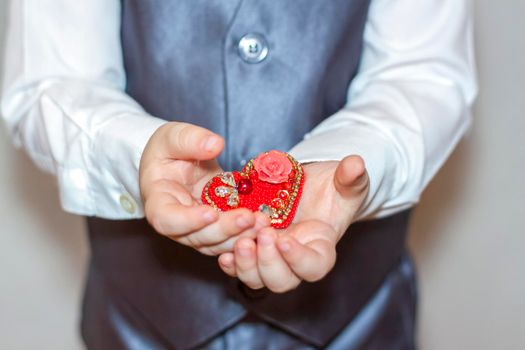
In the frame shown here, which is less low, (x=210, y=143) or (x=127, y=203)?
(x=210, y=143)

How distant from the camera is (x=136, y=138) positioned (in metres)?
0.63

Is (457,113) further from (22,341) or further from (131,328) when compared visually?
(22,341)

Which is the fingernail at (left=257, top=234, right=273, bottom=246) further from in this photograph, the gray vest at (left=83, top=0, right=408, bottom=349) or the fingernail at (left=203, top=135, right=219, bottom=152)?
the gray vest at (left=83, top=0, right=408, bottom=349)

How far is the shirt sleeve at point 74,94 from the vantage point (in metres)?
0.67

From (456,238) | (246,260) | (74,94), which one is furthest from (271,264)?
(456,238)

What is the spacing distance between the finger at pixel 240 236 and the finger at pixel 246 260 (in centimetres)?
2

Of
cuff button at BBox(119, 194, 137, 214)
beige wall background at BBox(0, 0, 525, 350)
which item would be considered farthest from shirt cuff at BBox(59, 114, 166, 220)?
beige wall background at BBox(0, 0, 525, 350)

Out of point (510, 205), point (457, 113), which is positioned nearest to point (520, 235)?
point (510, 205)

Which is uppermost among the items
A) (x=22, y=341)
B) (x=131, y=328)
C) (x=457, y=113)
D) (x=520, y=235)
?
(x=457, y=113)

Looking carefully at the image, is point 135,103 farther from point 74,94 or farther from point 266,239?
point 266,239

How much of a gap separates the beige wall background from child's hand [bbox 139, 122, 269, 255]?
573mm

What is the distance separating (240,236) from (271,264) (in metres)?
0.03

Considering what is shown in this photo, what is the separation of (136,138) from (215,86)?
0.09 metres

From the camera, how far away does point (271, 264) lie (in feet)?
1.70
